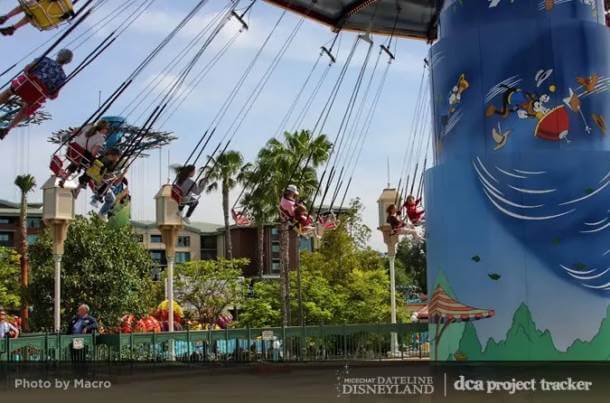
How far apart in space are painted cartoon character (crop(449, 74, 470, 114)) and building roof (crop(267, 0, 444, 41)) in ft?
27.2

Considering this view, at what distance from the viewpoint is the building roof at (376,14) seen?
21656mm

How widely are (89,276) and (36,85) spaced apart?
28888 mm

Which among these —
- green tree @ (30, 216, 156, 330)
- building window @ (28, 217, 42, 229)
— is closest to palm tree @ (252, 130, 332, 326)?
green tree @ (30, 216, 156, 330)

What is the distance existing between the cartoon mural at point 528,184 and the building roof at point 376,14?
27.8 feet

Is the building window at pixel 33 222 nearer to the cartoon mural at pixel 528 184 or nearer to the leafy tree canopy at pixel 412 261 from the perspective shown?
the leafy tree canopy at pixel 412 261

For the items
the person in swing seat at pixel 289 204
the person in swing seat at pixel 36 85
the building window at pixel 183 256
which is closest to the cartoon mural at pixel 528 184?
the person in swing seat at pixel 36 85

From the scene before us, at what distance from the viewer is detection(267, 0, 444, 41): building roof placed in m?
21.7

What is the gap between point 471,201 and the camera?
42.2 feet

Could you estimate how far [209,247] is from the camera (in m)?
103

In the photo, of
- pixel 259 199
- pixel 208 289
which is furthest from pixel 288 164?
pixel 208 289

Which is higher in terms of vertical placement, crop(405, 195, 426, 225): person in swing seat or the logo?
crop(405, 195, 426, 225): person in swing seat

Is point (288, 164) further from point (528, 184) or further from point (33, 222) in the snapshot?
point (33, 222)

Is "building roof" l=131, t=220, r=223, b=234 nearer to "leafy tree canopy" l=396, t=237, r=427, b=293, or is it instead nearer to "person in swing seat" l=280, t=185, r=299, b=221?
"leafy tree canopy" l=396, t=237, r=427, b=293

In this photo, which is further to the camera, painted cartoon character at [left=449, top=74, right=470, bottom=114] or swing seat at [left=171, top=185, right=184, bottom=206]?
swing seat at [left=171, top=185, right=184, bottom=206]
